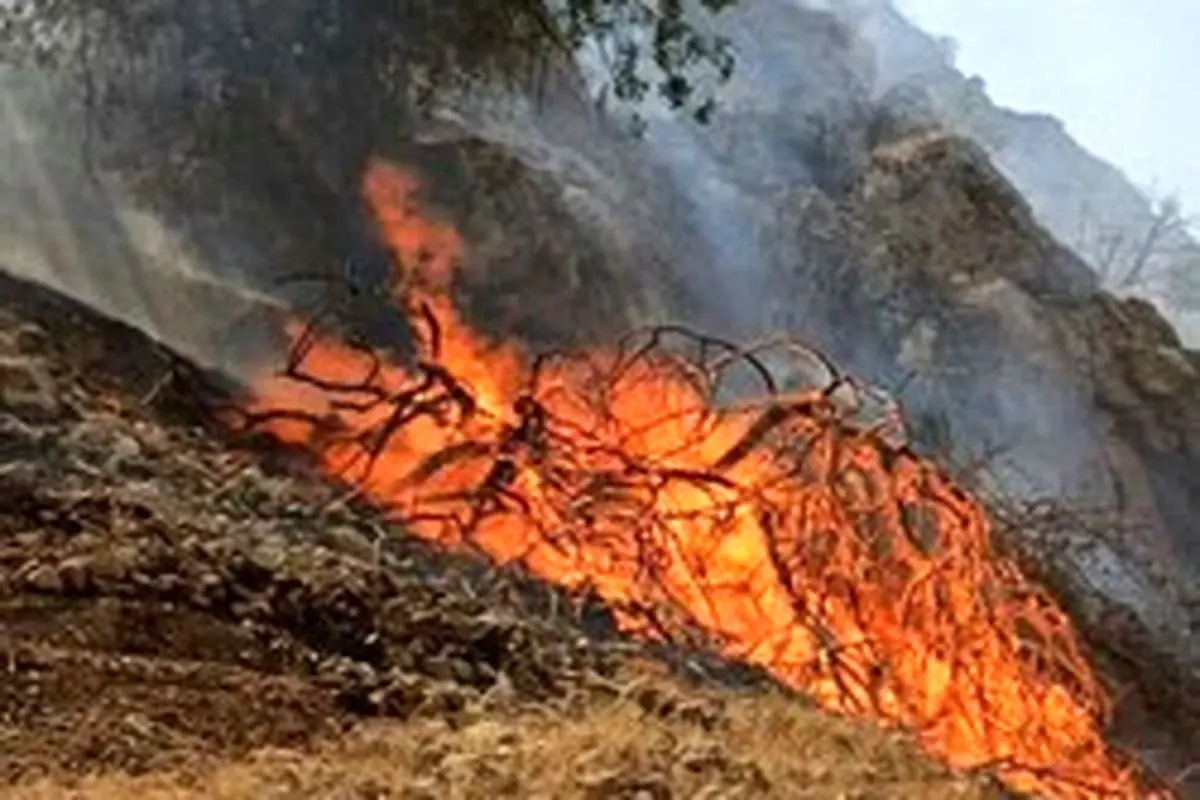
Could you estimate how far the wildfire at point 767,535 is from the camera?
9891mm

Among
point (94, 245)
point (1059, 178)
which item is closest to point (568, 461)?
point (94, 245)

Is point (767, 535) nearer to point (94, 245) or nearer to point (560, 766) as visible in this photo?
point (560, 766)

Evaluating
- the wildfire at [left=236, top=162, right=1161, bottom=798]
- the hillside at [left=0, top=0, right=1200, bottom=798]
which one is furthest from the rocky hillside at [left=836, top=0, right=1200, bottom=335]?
the wildfire at [left=236, top=162, right=1161, bottom=798]

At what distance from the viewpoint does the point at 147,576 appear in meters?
6.47

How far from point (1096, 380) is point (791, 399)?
334 inches

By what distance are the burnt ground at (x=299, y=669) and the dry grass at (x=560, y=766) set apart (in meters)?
0.01

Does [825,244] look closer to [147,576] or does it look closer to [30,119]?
[30,119]

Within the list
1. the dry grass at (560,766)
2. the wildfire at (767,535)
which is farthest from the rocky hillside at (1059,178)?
the dry grass at (560,766)

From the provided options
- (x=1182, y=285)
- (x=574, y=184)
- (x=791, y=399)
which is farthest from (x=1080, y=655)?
(x=1182, y=285)

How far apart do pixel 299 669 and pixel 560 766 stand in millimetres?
1338

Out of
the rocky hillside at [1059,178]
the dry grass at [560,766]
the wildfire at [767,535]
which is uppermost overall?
the rocky hillside at [1059,178]

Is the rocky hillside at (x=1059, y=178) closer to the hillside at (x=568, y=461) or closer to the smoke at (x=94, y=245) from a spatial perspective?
the hillside at (x=568, y=461)

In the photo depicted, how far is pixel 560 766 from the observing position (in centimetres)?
521

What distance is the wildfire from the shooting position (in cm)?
989
